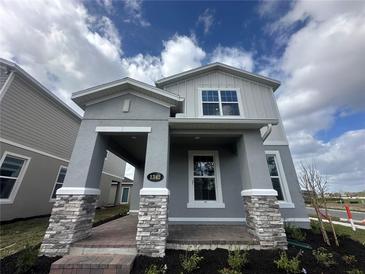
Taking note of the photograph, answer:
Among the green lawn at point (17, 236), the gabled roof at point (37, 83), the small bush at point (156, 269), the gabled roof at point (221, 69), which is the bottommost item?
the small bush at point (156, 269)

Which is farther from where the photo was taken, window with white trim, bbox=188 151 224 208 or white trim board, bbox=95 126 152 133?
window with white trim, bbox=188 151 224 208

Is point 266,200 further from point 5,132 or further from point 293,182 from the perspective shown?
point 5,132

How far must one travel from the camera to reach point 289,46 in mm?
8250

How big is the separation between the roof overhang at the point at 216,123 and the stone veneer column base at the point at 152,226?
2.20m

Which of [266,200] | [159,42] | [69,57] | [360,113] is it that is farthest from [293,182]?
[69,57]

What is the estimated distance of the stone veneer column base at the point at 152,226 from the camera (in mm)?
3635

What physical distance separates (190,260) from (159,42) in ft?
34.1

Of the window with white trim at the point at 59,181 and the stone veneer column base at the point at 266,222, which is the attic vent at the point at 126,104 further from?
the window with white trim at the point at 59,181

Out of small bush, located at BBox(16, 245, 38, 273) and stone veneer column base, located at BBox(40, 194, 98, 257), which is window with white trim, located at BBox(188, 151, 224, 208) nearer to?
stone veneer column base, located at BBox(40, 194, 98, 257)

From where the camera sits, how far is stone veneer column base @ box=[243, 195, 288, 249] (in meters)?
4.02

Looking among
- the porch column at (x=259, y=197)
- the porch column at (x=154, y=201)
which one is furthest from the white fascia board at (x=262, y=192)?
the porch column at (x=154, y=201)

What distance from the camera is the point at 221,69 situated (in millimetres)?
8742

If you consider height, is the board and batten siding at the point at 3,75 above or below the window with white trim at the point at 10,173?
above

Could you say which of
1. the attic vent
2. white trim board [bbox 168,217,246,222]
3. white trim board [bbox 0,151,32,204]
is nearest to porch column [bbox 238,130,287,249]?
white trim board [bbox 168,217,246,222]
